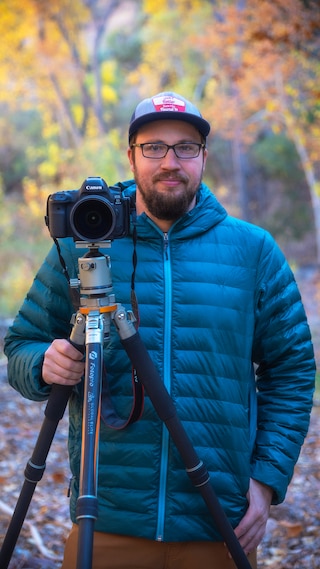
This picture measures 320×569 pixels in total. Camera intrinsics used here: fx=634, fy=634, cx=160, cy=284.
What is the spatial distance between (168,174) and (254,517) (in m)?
0.97

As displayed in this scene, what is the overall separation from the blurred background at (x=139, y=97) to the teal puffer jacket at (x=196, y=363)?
10.3 metres

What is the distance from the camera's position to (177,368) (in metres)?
1.71

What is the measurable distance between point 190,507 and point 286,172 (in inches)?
646

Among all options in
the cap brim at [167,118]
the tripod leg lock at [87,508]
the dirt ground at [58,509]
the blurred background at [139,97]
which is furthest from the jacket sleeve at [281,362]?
the blurred background at [139,97]

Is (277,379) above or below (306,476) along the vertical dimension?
above

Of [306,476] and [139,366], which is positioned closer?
[139,366]

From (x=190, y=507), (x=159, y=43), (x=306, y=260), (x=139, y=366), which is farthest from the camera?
(x=159, y=43)

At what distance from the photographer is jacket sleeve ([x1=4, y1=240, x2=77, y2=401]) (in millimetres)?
1776

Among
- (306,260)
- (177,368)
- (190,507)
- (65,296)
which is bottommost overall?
(306,260)

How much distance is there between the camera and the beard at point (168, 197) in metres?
1.76

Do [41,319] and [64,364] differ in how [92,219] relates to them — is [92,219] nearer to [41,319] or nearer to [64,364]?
[64,364]

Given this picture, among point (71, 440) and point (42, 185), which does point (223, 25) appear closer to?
point (42, 185)

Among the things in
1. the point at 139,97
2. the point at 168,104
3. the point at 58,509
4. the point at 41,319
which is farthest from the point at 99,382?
the point at 139,97

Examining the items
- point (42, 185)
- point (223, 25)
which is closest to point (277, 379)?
point (223, 25)
